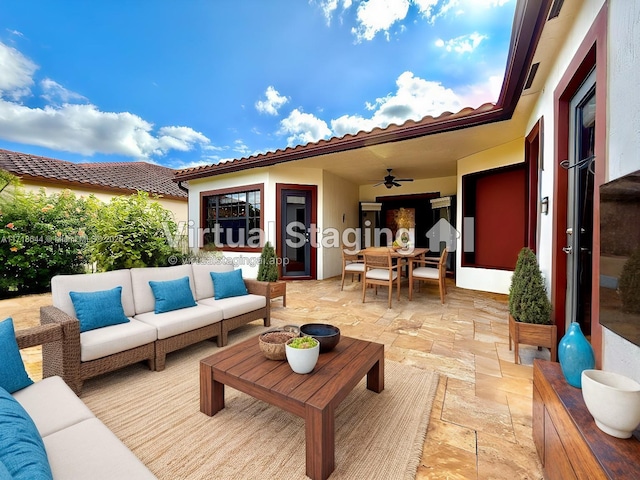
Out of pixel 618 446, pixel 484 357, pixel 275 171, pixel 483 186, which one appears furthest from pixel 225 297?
pixel 483 186

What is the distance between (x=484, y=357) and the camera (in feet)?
8.43

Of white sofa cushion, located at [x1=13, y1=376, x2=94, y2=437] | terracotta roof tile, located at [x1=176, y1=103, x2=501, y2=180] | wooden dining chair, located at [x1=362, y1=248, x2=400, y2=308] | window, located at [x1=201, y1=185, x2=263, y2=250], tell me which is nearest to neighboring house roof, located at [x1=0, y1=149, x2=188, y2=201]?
window, located at [x1=201, y1=185, x2=263, y2=250]

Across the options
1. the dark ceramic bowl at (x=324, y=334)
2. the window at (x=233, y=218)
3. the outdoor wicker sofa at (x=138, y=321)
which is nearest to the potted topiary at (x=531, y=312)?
the dark ceramic bowl at (x=324, y=334)

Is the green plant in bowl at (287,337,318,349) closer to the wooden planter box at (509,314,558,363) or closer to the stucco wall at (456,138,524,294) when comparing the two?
the wooden planter box at (509,314,558,363)

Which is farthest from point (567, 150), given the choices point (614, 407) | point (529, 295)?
point (614, 407)

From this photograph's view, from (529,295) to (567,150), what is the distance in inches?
51.4

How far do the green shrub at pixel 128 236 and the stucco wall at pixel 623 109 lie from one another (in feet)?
14.2

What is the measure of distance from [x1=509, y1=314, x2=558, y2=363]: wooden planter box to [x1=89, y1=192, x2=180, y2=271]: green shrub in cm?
Answer: 421

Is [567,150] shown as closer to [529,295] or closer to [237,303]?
[529,295]

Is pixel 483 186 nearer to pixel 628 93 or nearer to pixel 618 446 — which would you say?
pixel 628 93

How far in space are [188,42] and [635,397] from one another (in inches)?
342

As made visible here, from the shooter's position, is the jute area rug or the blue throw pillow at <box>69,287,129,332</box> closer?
the jute area rug

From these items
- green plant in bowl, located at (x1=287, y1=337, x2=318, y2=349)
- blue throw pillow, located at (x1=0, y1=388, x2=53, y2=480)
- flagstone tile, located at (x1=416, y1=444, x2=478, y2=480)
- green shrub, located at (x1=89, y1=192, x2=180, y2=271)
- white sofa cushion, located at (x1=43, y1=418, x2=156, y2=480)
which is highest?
green shrub, located at (x1=89, y1=192, x2=180, y2=271)

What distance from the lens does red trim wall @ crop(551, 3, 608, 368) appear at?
142cm
